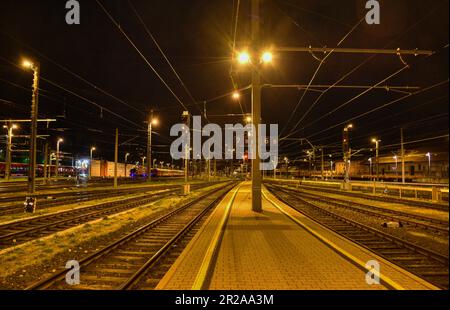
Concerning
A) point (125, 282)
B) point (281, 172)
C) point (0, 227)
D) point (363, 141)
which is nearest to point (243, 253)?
point (125, 282)

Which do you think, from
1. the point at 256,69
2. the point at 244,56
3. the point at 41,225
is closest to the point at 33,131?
the point at 41,225

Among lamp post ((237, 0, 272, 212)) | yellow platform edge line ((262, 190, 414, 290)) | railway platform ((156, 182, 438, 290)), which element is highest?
lamp post ((237, 0, 272, 212))

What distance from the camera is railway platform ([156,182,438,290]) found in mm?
6887

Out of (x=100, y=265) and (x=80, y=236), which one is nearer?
(x=100, y=265)

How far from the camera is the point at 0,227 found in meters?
14.2

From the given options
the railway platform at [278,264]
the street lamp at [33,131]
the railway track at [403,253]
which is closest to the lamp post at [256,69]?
the railway track at [403,253]

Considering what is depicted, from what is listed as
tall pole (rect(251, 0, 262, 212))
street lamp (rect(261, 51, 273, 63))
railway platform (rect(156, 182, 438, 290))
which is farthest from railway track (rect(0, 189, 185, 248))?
street lamp (rect(261, 51, 273, 63))

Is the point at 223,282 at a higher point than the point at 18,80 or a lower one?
lower

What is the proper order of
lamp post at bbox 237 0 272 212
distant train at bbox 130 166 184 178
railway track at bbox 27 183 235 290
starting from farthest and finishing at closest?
distant train at bbox 130 166 184 178 → lamp post at bbox 237 0 272 212 → railway track at bbox 27 183 235 290

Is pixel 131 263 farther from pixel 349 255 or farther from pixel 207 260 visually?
pixel 349 255

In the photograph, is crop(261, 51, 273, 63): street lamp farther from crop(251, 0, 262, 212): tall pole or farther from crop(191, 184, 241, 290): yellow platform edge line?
crop(191, 184, 241, 290): yellow platform edge line

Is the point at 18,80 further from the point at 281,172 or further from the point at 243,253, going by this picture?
the point at 281,172

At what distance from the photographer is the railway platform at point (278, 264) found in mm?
6887
